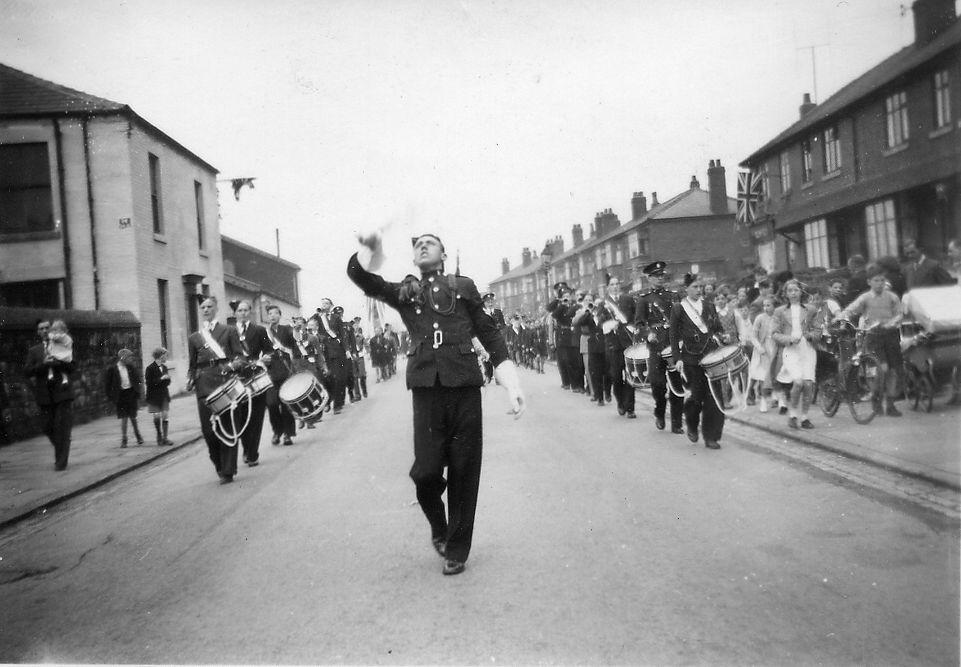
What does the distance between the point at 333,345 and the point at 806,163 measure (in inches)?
534

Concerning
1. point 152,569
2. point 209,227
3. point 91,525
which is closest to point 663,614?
point 152,569

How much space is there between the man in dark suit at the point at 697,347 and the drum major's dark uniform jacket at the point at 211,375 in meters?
5.11

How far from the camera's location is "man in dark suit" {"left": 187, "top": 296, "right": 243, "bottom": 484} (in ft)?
26.6

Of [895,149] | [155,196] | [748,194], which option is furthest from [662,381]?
[748,194]

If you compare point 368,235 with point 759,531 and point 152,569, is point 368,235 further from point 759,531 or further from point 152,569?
point 759,531

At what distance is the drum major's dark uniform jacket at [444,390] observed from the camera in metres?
4.54

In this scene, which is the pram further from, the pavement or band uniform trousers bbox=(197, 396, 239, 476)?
band uniform trousers bbox=(197, 396, 239, 476)

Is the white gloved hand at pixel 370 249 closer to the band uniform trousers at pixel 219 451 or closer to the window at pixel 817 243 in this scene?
the band uniform trousers at pixel 219 451

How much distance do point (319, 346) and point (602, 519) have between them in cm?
983

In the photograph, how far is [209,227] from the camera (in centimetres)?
1991

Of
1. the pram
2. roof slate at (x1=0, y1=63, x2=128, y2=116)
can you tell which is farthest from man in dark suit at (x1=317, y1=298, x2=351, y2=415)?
the pram

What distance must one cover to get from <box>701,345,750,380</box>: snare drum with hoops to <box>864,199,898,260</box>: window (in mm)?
6740

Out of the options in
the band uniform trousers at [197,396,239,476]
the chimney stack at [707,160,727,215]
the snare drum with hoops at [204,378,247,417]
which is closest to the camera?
the snare drum with hoops at [204,378,247,417]

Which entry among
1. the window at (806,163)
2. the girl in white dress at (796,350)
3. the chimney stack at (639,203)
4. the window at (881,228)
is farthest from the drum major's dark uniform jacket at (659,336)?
the chimney stack at (639,203)
